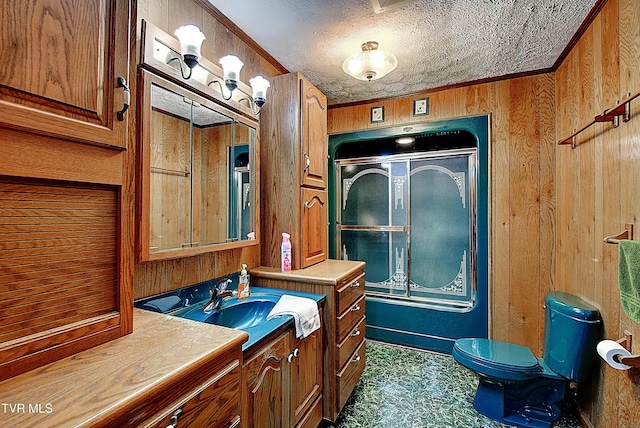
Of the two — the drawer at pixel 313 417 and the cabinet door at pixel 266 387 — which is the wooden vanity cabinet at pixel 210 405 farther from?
the drawer at pixel 313 417

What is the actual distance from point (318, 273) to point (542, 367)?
5.06ft

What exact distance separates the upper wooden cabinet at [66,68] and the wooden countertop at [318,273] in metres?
1.16

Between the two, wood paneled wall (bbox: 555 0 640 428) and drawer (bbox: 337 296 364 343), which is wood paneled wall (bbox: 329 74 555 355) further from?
drawer (bbox: 337 296 364 343)

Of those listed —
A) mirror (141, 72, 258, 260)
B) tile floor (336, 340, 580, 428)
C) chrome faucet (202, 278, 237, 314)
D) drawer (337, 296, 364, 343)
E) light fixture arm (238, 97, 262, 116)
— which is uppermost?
light fixture arm (238, 97, 262, 116)

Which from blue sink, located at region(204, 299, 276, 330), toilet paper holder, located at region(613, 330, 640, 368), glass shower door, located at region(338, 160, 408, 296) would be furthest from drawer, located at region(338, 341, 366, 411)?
toilet paper holder, located at region(613, 330, 640, 368)

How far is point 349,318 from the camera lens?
1907mm

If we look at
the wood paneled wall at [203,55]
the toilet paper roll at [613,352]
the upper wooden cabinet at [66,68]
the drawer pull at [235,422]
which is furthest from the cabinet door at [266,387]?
the toilet paper roll at [613,352]

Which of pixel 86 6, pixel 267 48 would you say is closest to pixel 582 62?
pixel 267 48

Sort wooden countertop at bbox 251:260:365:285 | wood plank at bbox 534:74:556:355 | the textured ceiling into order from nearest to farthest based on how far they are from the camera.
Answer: the textured ceiling
wooden countertop at bbox 251:260:365:285
wood plank at bbox 534:74:556:355

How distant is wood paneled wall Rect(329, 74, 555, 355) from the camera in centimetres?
236

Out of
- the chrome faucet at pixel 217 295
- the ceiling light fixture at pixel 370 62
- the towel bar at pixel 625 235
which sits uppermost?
the ceiling light fixture at pixel 370 62

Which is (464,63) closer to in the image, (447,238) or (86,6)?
(447,238)

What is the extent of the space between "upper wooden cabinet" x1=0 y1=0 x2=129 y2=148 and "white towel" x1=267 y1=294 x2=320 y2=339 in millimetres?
941

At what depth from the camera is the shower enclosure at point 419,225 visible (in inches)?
104
